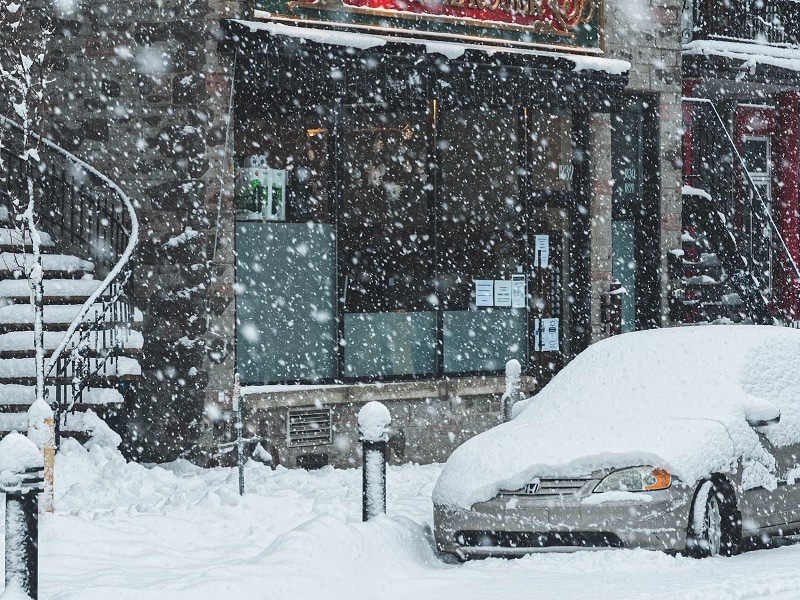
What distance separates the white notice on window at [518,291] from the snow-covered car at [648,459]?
18.1ft

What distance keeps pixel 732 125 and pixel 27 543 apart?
16038 mm

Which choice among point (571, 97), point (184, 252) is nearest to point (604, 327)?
point (571, 97)

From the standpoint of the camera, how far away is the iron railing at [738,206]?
59.2 ft

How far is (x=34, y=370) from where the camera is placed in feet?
40.4

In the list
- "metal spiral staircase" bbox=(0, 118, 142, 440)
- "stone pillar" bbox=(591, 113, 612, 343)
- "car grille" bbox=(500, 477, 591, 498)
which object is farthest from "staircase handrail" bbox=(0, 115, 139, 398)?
"stone pillar" bbox=(591, 113, 612, 343)

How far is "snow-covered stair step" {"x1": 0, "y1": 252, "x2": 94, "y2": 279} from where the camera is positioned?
13148 millimetres

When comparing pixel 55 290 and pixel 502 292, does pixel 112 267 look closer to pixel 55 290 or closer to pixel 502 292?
pixel 55 290

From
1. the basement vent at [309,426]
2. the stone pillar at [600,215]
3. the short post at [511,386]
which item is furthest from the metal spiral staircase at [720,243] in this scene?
the basement vent at [309,426]

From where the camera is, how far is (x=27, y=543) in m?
6.54

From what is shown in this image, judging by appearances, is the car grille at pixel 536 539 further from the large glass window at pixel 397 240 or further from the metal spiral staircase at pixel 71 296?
the large glass window at pixel 397 240

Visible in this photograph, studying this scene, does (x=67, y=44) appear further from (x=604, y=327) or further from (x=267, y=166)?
(x=604, y=327)

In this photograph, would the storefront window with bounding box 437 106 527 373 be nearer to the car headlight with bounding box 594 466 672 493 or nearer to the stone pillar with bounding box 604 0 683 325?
the stone pillar with bounding box 604 0 683 325

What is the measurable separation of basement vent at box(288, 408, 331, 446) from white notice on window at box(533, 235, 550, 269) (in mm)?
3774

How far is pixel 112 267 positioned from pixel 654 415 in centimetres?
672
